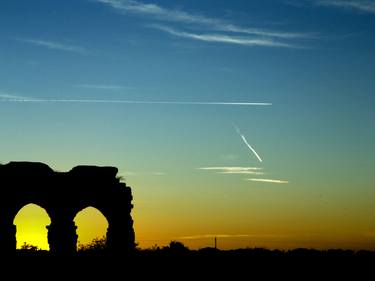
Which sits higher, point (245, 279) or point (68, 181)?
point (68, 181)

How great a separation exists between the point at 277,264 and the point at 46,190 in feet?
46.5

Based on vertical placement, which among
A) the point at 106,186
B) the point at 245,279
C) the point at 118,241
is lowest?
the point at 245,279

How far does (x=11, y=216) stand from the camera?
120ft

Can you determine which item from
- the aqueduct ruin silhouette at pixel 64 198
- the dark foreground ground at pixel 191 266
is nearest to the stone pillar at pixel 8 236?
the aqueduct ruin silhouette at pixel 64 198

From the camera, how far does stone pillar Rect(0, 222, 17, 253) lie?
118 feet

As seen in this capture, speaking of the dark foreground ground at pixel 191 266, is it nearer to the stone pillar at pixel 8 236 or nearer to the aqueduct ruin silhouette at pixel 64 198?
the stone pillar at pixel 8 236

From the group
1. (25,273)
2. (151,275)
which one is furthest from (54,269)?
(151,275)

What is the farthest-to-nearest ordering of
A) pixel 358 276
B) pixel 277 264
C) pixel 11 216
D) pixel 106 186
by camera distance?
pixel 106 186, pixel 11 216, pixel 277 264, pixel 358 276

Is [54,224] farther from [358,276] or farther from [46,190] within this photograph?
[358,276]

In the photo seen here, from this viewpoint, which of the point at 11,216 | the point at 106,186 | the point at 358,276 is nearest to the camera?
the point at 358,276

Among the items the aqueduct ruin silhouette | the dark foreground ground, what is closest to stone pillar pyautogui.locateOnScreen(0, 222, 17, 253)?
the aqueduct ruin silhouette

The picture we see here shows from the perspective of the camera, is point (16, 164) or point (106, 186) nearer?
point (16, 164)

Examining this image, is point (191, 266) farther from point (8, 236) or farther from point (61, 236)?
point (8, 236)

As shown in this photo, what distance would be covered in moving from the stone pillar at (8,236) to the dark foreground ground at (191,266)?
6406mm
